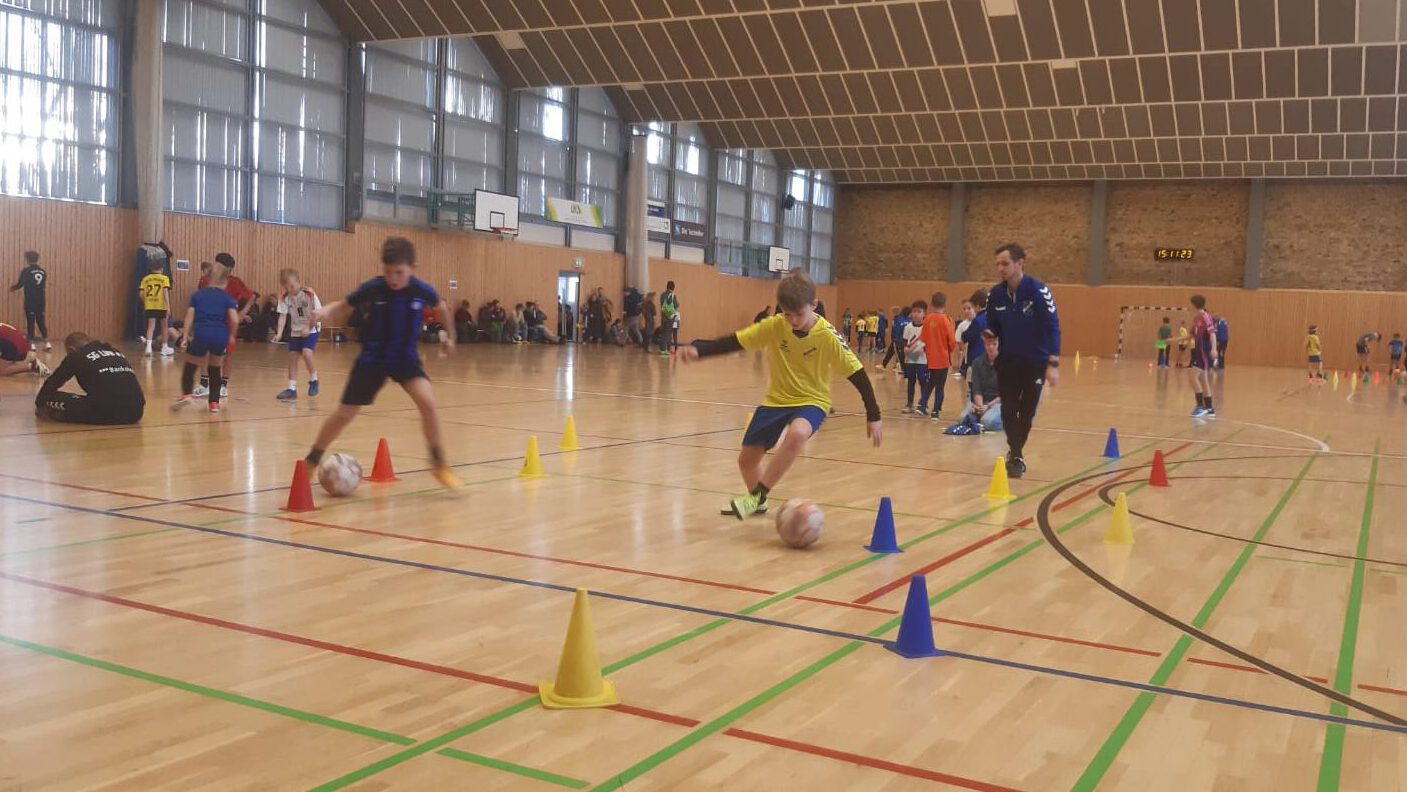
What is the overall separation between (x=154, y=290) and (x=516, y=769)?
1960 cm

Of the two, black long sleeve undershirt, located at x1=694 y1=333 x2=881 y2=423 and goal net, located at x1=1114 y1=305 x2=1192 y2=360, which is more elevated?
goal net, located at x1=1114 y1=305 x2=1192 y2=360

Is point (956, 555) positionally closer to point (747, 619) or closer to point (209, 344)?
point (747, 619)

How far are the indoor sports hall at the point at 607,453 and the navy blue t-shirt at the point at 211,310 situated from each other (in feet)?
0.17

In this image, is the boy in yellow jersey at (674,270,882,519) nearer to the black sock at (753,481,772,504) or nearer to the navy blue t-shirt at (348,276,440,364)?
the black sock at (753,481,772,504)

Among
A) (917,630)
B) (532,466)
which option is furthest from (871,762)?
(532,466)

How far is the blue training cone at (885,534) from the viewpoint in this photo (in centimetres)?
663

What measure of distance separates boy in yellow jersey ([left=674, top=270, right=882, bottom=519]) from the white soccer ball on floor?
2.49ft

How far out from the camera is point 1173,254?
1726 inches

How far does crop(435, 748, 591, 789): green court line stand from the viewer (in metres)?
3.20

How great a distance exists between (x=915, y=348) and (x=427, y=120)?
20.6 metres

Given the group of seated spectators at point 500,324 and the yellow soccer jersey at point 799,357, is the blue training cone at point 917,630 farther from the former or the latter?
the group of seated spectators at point 500,324

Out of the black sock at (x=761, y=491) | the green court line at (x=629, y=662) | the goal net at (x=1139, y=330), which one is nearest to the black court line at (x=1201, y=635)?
the green court line at (x=629, y=662)

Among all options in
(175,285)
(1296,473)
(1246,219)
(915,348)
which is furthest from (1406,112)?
(175,285)

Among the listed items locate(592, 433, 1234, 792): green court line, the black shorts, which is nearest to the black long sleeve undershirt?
locate(592, 433, 1234, 792): green court line
